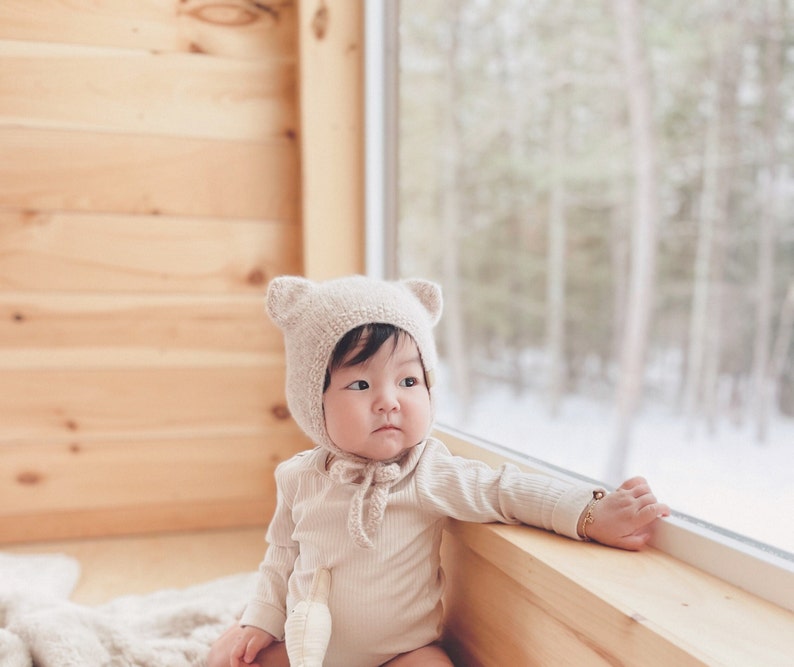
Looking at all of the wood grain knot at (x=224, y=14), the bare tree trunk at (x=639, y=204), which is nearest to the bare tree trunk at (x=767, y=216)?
the bare tree trunk at (x=639, y=204)

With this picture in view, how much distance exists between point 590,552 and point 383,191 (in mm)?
1074

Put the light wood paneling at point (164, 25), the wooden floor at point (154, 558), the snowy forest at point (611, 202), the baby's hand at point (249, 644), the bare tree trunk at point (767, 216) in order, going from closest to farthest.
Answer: the baby's hand at point (249, 644)
the wooden floor at point (154, 558)
the light wood paneling at point (164, 25)
the bare tree trunk at point (767, 216)
the snowy forest at point (611, 202)

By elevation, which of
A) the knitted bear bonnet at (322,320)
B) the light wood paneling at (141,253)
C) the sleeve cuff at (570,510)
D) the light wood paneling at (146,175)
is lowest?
the sleeve cuff at (570,510)

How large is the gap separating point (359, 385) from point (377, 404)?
0.03 metres

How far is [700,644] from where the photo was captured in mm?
560

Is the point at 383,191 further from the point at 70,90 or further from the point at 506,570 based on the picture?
the point at 506,570

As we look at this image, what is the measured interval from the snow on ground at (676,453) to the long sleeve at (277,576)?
0.26 metres

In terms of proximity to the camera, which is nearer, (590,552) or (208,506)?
(590,552)

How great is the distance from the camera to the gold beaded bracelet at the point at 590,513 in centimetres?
78

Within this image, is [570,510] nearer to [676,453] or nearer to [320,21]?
[320,21]

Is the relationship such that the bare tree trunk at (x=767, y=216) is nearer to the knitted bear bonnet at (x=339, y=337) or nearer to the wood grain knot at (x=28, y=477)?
the knitted bear bonnet at (x=339, y=337)

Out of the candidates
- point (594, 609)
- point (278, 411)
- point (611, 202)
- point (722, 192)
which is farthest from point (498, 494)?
point (611, 202)

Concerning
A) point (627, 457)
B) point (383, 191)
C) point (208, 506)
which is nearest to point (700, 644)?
point (383, 191)

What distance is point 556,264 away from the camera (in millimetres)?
4629
